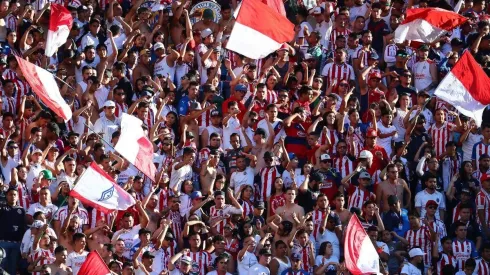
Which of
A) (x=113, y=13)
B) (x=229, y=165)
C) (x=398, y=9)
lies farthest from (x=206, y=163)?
(x=398, y=9)

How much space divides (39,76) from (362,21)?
24.2ft

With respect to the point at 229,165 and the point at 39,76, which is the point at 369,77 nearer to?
the point at 229,165

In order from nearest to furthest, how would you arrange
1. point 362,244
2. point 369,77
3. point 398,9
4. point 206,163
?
1. point 362,244
2. point 206,163
3. point 369,77
4. point 398,9

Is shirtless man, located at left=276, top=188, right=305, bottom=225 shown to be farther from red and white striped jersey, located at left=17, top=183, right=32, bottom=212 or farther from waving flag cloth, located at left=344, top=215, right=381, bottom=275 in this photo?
red and white striped jersey, located at left=17, top=183, right=32, bottom=212

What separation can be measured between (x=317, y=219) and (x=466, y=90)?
2.81 metres

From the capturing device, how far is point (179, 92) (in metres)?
27.1

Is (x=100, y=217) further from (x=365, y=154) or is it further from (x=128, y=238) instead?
(x=365, y=154)

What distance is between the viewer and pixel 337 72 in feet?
92.1

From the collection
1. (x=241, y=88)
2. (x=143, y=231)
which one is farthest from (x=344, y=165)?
(x=143, y=231)

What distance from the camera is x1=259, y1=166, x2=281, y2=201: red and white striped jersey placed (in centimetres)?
2562

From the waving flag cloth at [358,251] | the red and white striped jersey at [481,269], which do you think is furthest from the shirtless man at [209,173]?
the red and white striped jersey at [481,269]

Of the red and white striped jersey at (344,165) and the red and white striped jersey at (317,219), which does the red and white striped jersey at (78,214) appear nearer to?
the red and white striped jersey at (317,219)

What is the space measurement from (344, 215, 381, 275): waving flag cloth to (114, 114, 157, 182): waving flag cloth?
2.69 metres

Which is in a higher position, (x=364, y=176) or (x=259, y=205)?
(x=364, y=176)
